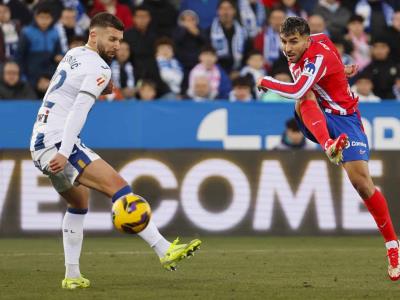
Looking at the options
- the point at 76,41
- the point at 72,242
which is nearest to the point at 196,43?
the point at 76,41

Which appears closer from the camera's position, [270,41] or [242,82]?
[242,82]

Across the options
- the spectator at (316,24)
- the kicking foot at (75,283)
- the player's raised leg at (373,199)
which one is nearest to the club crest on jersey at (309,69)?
the player's raised leg at (373,199)

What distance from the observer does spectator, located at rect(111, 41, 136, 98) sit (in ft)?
A: 56.8

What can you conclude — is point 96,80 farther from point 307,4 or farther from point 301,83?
point 307,4

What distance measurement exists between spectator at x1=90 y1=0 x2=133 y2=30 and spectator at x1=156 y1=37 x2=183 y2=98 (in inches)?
59.3

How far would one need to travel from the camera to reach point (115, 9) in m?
18.8

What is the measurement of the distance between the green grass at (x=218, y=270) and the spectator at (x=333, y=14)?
5.69m

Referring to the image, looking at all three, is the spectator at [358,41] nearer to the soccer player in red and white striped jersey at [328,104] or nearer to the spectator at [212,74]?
the spectator at [212,74]

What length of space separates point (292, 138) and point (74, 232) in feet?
21.3

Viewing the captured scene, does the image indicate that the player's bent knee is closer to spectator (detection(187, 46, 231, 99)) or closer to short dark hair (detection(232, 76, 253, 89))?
short dark hair (detection(232, 76, 253, 89))

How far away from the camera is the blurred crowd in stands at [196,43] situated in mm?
17031

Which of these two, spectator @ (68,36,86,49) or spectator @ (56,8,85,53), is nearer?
spectator @ (68,36,86,49)

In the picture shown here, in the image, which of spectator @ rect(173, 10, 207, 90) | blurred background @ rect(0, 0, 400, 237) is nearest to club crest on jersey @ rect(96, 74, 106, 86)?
blurred background @ rect(0, 0, 400, 237)

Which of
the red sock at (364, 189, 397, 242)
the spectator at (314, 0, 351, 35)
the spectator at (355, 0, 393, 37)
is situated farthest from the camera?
the spectator at (355, 0, 393, 37)
